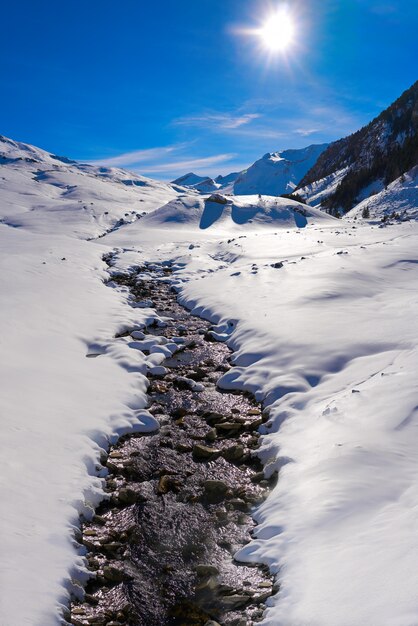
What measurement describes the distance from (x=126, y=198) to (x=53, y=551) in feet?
228

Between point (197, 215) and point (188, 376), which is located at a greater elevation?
point (197, 215)

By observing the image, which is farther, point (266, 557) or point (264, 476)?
point (264, 476)

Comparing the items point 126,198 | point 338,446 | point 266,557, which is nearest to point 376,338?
point 338,446

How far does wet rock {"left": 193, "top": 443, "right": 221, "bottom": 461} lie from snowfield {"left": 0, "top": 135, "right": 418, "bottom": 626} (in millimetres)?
902

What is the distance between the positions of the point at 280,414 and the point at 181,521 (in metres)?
2.93

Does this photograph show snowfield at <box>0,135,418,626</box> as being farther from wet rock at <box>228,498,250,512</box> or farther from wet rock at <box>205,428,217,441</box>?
wet rock at <box>205,428,217,441</box>

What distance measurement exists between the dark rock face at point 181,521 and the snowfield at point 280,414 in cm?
29

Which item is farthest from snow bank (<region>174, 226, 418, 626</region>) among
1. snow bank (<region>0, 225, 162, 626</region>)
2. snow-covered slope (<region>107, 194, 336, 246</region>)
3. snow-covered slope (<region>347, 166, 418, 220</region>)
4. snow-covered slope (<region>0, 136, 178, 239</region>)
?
snow-covered slope (<region>0, 136, 178, 239</region>)

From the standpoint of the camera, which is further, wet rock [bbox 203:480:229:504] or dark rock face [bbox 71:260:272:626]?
wet rock [bbox 203:480:229:504]

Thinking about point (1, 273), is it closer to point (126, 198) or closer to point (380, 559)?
point (380, 559)

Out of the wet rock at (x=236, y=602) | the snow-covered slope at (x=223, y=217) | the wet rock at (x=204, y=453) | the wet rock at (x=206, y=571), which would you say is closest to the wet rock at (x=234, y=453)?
the wet rock at (x=204, y=453)

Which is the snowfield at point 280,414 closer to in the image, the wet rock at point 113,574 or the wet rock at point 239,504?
the wet rock at point 239,504

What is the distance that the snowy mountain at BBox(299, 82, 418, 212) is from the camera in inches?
2375

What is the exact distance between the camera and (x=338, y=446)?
6.00 meters
